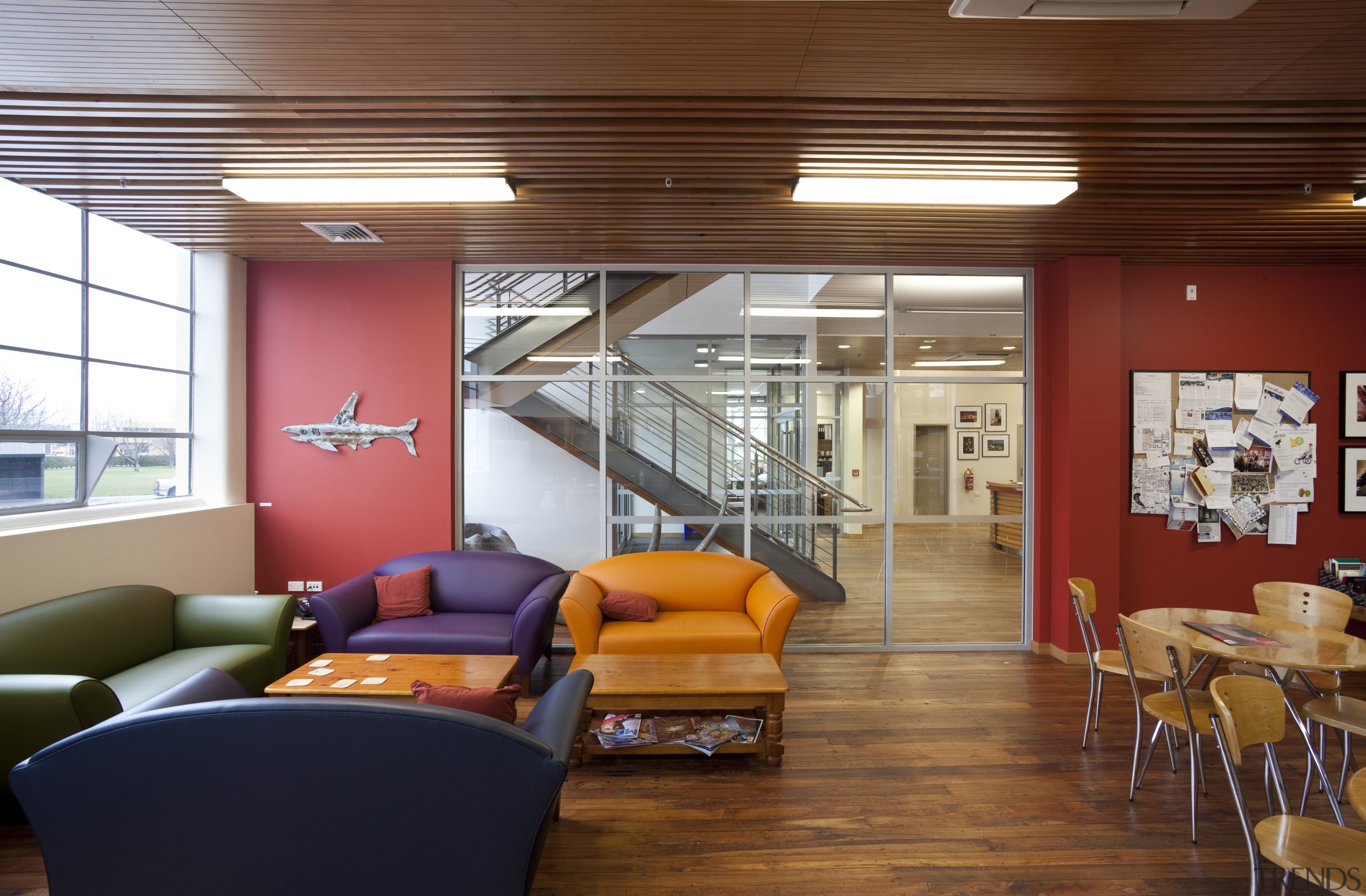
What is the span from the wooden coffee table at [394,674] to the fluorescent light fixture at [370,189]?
258 cm

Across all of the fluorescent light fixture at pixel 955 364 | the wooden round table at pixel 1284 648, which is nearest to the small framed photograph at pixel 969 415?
the fluorescent light fixture at pixel 955 364

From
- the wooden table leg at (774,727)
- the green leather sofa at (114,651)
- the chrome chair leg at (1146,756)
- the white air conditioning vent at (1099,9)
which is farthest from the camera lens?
the wooden table leg at (774,727)

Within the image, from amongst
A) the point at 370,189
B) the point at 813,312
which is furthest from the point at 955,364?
the point at 370,189

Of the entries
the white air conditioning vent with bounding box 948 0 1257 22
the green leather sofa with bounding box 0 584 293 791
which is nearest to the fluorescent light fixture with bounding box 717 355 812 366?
the white air conditioning vent with bounding box 948 0 1257 22

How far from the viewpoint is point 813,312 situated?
5703 millimetres

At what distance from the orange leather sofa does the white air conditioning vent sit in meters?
3.28

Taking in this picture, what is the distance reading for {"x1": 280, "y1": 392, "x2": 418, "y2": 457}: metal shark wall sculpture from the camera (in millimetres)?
5418

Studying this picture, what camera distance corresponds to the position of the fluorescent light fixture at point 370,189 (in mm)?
3719

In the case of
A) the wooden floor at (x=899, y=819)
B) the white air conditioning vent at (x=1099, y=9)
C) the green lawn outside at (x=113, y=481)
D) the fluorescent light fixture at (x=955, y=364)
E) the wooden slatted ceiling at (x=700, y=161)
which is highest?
the wooden slatted ceiling at (x=700, y=161)

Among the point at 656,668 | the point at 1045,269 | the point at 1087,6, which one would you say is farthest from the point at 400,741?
the point at 1045,269

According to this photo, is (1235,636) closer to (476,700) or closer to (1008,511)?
(1008,511)

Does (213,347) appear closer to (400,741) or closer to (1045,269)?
(400,741)

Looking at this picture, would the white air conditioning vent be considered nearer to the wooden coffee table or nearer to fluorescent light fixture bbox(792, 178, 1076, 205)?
fluorescent light fixture bbox(792, 178, 1076, 205)

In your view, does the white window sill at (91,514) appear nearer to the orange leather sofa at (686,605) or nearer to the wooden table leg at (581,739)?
the orange leather sofa at (686,605)
